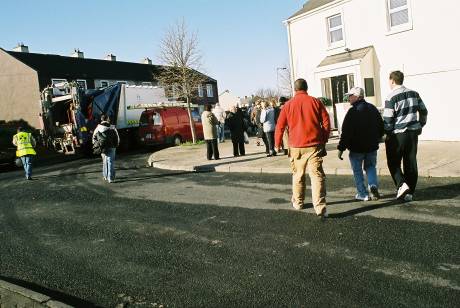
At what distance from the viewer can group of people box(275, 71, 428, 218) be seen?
A: 6.28m

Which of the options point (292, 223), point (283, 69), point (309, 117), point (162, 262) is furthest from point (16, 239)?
point (283, 69)

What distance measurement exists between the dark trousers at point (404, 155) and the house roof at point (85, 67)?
3455 cm

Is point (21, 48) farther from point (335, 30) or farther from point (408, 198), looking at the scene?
point (408, 198)

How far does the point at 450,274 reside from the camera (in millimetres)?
4043

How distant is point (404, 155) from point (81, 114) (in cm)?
1719

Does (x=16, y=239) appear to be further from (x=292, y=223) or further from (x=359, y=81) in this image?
(x=359, y=81)

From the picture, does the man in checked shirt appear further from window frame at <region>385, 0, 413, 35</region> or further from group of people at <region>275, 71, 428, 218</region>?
window frame at <region>385, 0, 413, 35</region>

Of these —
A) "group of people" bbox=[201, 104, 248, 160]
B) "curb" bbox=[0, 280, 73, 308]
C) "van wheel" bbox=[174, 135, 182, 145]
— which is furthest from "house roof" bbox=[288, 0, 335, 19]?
"curb" bbox=[0, 280, 73, 308]

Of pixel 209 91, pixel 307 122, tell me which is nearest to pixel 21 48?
pixel 209 91

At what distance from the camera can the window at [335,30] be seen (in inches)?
674

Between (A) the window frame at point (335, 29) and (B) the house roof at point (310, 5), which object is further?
(B) the house roof at point (310, 5)

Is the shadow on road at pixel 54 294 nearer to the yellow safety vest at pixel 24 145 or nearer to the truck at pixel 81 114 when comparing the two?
the yellow safety vest at pixel 24 145

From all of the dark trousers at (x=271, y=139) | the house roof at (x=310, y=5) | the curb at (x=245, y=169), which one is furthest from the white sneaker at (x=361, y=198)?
the house roof at (x=310, y=5)

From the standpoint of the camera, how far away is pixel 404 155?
674 centimetres
